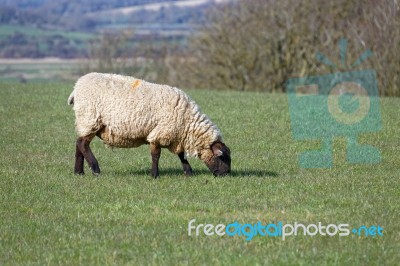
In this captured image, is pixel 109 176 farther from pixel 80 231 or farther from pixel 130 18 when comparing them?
pixel 130 18

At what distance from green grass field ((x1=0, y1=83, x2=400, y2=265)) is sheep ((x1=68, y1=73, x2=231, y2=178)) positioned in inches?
18.0

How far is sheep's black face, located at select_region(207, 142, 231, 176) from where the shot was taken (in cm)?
1330

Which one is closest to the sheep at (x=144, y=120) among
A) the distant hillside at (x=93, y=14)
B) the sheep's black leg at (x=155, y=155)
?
the sheep's black leg at (x=155, y=155)

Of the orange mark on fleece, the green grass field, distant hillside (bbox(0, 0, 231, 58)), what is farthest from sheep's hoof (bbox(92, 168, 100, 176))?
distant hillside (bbox(0, 0, 231, 58))

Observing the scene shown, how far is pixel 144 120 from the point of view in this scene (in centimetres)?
1303

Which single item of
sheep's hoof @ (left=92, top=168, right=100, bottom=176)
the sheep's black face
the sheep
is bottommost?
sheep's hoof @ (left=92, top=168, right=100, bottom=176)

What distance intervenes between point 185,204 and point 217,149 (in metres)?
2.17

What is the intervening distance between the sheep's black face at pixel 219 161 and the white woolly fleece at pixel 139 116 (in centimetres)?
13

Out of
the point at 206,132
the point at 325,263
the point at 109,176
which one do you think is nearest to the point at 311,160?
the point at 206,132

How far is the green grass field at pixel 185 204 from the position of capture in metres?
8.84

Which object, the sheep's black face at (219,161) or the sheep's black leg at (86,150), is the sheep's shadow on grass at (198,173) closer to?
the sheep's black face at (219,161)

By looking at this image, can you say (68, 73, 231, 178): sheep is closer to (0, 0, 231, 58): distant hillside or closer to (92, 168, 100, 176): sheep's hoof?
(92, 168, 100, 176): sheep's hoof

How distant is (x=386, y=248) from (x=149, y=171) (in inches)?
245

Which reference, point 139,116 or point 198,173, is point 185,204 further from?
point 198,173
